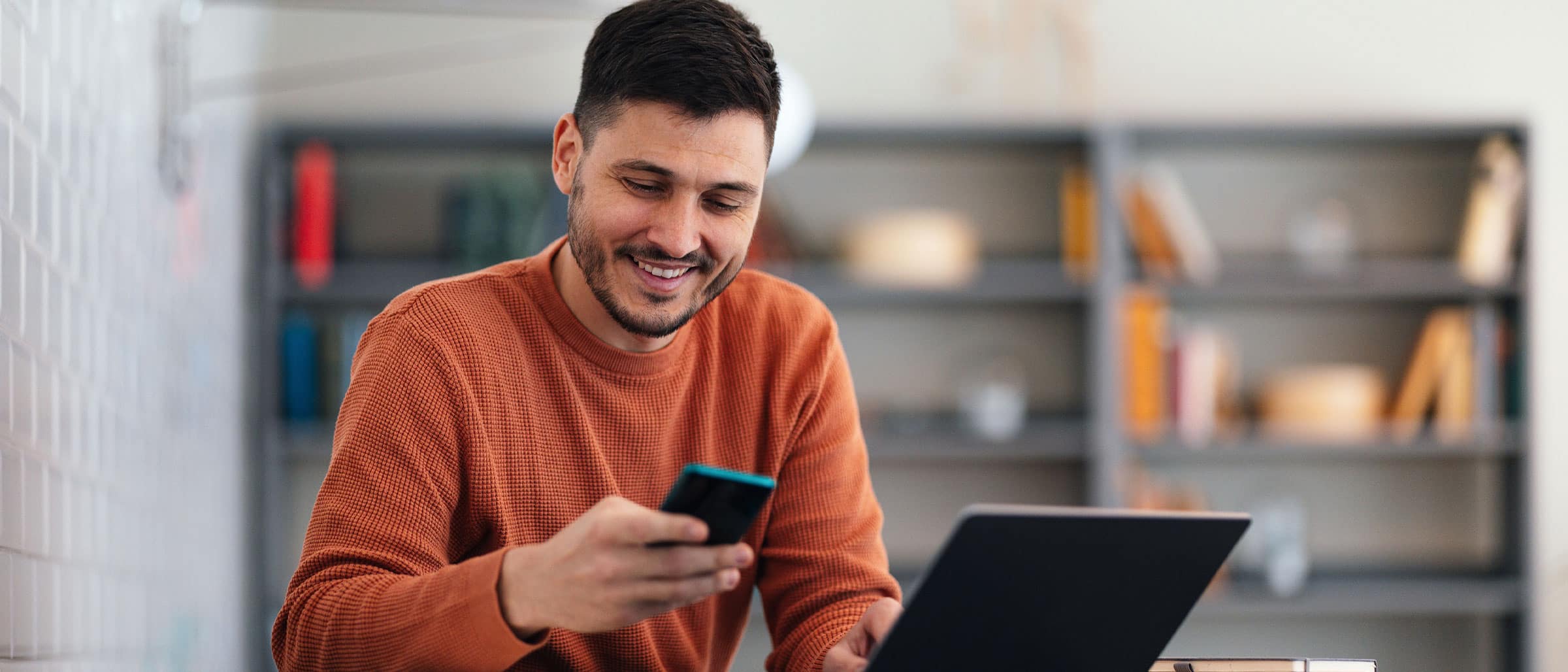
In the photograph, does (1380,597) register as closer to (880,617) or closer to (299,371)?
(880,617)

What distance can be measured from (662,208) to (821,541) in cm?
39

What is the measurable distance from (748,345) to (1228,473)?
269 cm

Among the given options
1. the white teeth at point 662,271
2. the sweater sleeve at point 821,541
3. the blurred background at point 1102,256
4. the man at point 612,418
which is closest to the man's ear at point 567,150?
the man at point 612,418

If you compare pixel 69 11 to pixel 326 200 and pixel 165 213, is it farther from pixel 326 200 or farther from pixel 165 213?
pixel 326 200

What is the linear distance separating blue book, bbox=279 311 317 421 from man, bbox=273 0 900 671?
2.30 meters

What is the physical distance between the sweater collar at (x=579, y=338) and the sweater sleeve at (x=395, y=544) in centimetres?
14

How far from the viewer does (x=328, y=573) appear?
1088 millimetres

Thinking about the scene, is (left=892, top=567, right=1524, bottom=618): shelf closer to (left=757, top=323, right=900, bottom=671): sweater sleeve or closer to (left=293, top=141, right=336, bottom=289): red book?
(left=293, top=141, right=336, bottom=289): red book

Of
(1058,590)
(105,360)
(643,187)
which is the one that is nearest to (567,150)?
(643,187)

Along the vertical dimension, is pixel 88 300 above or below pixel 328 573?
above

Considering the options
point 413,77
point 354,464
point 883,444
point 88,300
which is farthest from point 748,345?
point 413,77

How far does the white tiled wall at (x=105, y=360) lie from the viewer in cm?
140

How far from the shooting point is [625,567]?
90cm

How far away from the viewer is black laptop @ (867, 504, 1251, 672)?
3.07 feet
